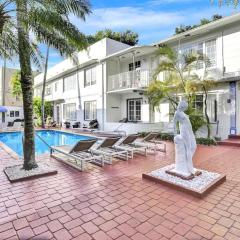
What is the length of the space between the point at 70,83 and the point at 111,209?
78.1 feet

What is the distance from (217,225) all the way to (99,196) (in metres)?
2.61

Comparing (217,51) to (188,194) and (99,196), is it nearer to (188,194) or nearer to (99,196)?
(188,194)

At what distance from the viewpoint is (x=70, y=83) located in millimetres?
26719

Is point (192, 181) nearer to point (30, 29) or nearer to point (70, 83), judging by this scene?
point (30, 29)

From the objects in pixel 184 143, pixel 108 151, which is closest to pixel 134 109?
pixel 108 151

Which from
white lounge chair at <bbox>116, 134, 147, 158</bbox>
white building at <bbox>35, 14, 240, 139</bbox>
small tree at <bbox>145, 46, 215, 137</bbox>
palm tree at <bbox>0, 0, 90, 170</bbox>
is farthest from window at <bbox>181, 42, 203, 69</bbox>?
palm tree at <bbox>0, 0, 90, 170</bbox>

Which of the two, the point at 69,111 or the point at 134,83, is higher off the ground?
the point at 134,83

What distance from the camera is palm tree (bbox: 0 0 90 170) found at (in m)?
6.69

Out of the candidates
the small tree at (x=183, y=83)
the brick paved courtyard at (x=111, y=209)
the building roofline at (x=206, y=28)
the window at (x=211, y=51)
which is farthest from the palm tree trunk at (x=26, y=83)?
the window at (x=211, y=51)

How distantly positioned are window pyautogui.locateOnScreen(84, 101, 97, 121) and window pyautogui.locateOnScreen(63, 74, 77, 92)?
3.49 metres

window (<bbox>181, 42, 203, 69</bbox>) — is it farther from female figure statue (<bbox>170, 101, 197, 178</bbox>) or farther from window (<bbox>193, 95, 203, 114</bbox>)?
female figure statue (<bbox>170, 101, 197, 178</bbox>)

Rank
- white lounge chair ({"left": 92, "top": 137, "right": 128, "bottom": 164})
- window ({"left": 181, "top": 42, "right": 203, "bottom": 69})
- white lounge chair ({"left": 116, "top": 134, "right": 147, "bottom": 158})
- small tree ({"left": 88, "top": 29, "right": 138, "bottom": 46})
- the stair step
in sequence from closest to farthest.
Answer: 1. white lounge chair ({"left": 92, "top": 137, "right": 128, "bottom": 164})
2. white lounge chair ({"left": 116, "top": 134, "right": 147, "bottom": 158})
3. the stair step
4. window ({"left": 181, "top": 42, "right": 203, "bottom": 69})
5. small tree ({"left": 88, "top": 29, "right": 138, "bottom": 46})

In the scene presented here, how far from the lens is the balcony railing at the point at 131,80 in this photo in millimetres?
16922

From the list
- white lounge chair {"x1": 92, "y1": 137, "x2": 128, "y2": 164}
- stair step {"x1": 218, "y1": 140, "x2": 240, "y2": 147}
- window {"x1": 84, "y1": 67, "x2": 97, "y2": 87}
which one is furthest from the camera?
window {"x1": 84, "y1": 67, "x2": 97, "y2": 87}
